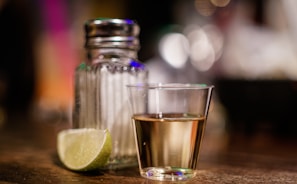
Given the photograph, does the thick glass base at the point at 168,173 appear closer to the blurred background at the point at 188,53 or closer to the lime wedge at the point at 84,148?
the lime wedge at the point at 84,148

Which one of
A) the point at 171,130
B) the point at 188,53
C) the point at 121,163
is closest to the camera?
the point at 171,130

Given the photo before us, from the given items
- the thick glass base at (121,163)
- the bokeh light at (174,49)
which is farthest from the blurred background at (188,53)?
the thick glass base at (121,163)

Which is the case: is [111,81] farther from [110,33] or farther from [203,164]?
[203,164]

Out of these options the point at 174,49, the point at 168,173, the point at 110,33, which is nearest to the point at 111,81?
the point at 110,33

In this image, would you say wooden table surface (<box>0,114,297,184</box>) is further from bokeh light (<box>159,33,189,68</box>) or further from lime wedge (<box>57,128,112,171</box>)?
bokeh light (<box>159,33,189,68</box>)

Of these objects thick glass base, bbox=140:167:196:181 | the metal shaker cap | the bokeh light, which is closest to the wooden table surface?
thick glass base, bbox=140:167:196:181

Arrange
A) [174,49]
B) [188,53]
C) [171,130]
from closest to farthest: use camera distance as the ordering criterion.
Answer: [171,130] < [188,53] < [174,49]
